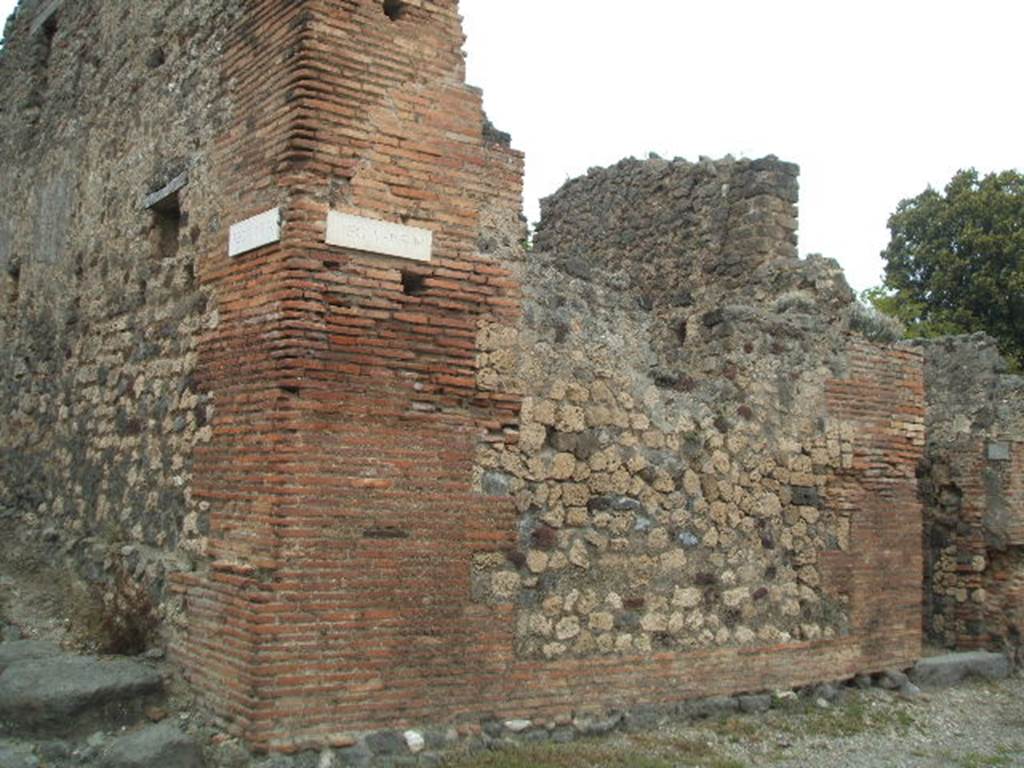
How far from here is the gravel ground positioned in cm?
634

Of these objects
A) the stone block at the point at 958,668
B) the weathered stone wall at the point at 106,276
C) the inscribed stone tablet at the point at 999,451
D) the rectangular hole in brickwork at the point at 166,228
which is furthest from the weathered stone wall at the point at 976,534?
the rectangular hole in brickwork at the point at 166,228

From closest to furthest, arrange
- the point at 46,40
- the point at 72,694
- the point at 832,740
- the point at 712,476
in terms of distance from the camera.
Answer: the point at 72,694 → the point at 832,740 → the point at 712,476 → the point at 46,40

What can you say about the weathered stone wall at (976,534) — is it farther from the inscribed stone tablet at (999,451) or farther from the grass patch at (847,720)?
the grass patch at (847,720)

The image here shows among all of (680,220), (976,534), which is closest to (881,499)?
(976,534)

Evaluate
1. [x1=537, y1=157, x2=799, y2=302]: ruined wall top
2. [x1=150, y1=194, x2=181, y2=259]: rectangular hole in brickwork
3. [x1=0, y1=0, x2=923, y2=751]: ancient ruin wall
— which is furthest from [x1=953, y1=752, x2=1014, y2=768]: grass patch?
[x1=150, y1=194, x2=181, y2=259]: rectangular hole in brickwork

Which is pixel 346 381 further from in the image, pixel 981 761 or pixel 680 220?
pixel 680 220

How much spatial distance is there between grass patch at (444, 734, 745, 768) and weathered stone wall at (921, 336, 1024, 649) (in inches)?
189

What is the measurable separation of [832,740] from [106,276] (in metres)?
6.42

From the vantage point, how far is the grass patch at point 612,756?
6.00m

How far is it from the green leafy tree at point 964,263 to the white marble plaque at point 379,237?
69.2 ft

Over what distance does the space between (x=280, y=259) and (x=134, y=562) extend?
251 cm

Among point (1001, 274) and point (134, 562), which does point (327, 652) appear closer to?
point (134, 562)

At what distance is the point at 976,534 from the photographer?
10547 millimetres

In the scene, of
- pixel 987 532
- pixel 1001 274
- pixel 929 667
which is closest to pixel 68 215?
pixel 929 667
